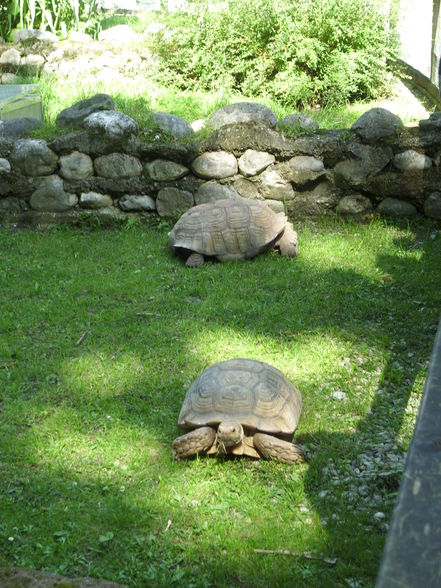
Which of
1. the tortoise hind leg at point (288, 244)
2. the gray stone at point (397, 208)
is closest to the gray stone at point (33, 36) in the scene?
the tortoise hind leg at point (288, 244)

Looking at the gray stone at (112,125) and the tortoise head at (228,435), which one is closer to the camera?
the tortoise head at (228,435)

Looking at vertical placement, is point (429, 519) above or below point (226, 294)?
above

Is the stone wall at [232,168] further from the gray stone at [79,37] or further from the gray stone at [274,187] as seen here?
the gray stone at [79,37]

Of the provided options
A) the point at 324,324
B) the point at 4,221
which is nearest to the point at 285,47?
the point at 4,221

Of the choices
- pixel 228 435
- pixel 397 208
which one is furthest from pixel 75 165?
pixel 228 435

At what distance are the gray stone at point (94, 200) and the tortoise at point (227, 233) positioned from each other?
1408mm

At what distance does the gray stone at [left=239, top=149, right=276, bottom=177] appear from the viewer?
7.64 m

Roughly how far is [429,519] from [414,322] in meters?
4.45

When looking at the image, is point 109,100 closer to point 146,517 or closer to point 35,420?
point 35,420

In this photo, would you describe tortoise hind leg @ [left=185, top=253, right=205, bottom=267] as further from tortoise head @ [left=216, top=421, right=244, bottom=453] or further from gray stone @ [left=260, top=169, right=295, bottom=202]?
tortoise head @ [left=216, top=421, right=244, bottom=453]

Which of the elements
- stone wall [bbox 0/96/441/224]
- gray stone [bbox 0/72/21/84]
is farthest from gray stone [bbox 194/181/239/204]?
gray stone [bbox 0/72/21/84]

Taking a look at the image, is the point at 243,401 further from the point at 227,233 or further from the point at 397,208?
the point at 397,208

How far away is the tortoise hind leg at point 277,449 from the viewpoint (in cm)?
380

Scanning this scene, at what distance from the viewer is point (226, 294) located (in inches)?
239
